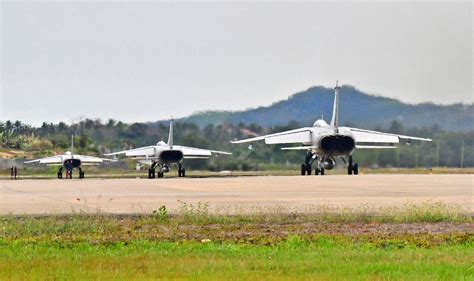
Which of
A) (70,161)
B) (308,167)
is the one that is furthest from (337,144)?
(70,161)

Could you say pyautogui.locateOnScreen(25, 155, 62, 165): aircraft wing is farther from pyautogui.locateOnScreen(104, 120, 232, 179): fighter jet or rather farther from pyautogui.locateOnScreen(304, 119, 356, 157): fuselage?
pyautogui.locateOnScreen(304, 119, 356, 157): fuselage

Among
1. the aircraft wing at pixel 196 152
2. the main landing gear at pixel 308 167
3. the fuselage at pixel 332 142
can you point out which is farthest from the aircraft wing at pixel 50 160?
the fuselage at pixel 332 142

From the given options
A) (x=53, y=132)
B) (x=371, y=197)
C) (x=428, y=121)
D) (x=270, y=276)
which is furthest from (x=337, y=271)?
(x=53, y=132)

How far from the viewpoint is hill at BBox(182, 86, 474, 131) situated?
61875mm

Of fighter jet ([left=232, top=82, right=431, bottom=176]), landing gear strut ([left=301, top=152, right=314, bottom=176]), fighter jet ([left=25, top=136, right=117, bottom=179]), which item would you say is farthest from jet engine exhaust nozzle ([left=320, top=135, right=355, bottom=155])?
fighter jet ([left=25, top=136, right=117, bottom=179])

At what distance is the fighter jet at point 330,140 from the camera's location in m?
61.7

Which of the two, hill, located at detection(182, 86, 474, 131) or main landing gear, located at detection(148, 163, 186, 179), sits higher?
hill, located at detection(182, 86, 474, 131)

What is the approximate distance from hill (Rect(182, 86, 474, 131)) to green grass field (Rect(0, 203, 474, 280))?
3991 cm

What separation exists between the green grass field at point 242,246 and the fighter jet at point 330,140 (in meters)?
38.7

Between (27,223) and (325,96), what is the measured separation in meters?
50.2

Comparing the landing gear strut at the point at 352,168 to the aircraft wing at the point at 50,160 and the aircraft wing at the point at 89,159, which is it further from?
the aircraft wing at the point at 50,160

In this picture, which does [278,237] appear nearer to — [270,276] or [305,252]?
[305,252]

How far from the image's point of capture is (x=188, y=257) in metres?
13.5

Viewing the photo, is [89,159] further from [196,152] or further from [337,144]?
[337,144]
